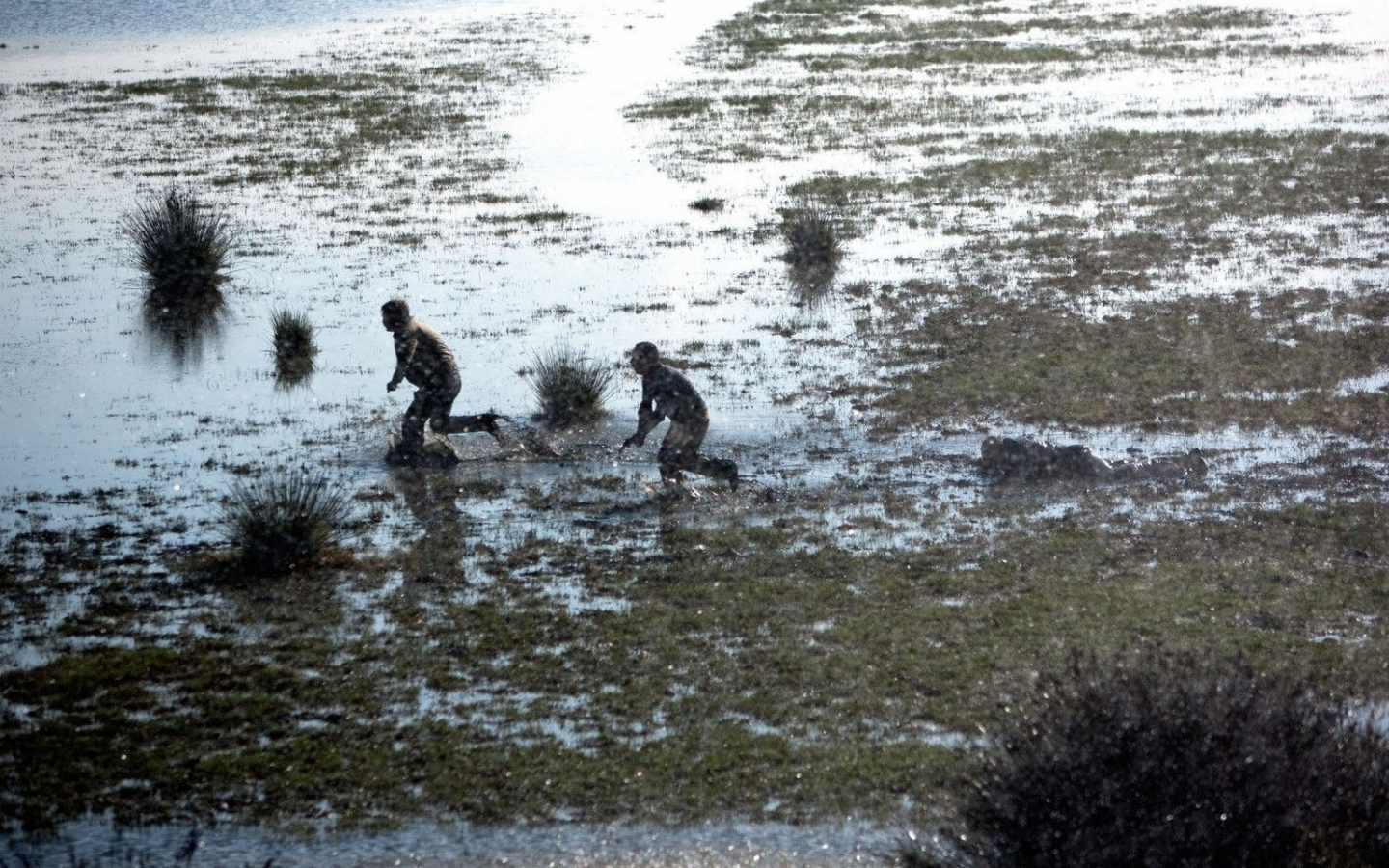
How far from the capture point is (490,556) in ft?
43.2

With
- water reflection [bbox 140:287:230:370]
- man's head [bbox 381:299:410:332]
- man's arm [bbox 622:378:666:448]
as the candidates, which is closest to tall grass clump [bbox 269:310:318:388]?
water reflection [bbox 140:287:230:370]

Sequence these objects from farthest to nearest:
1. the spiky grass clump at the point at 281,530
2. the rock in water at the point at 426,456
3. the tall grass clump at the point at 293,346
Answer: the tall grass clump at the point at 293,346 < the rock in water at the point at 426,456 < the spiky grass clump at the point at 281,530

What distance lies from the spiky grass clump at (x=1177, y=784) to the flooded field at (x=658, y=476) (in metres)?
1.79

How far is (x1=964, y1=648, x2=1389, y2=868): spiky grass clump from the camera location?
20.4 ft

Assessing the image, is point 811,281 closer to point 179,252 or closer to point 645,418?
point 179,252

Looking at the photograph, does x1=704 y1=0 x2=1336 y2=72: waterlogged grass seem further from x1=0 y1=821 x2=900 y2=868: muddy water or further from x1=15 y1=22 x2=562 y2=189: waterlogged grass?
x1=0 y1=821 x2=900 y2=868: muddy water

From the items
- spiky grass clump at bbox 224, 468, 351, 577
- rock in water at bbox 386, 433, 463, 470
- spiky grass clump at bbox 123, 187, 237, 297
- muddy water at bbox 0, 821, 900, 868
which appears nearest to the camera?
muddy water at bbox 0, 821, 900, 868

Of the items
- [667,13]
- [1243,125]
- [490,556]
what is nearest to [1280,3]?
[667,13]

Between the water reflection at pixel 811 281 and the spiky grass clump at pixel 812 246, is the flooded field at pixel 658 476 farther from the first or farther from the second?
the spiky grass clump at pixel 812 246

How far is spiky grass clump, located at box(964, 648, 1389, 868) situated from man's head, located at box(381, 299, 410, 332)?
1067 centimetres

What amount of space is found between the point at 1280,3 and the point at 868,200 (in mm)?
39352

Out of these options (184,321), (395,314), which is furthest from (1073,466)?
(184,321)

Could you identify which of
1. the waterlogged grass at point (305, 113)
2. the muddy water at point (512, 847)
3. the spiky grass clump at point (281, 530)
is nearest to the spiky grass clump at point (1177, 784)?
the muddy water at point (512, 847)

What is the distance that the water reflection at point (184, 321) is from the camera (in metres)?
21.2
